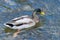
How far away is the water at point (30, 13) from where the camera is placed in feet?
30.8

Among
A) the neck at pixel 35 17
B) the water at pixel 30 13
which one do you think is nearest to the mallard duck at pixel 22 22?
the neck at pixel 35 17

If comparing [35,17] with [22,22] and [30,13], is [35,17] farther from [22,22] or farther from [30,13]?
[22,22]

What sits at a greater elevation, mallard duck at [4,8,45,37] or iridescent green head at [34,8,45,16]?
iridescent green head at [34,8,45,16]

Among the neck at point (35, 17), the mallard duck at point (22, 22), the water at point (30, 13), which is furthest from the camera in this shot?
the neck at point (35, 17)

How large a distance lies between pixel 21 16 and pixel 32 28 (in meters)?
0.50

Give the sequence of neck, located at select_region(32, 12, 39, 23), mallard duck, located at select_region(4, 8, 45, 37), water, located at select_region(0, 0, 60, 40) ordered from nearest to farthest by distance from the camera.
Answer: water, located at select_region(0, 0, 60, 40) → mallard duck, located at select_region(4, 8, 45, 37) → neck, located at select_region(32, 12, 39, 23)

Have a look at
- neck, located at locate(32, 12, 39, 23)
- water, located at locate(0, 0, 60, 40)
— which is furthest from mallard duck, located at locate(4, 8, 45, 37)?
water, located at locate(0, 0, 60, 40)

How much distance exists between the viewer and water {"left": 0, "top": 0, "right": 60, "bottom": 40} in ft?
30.8

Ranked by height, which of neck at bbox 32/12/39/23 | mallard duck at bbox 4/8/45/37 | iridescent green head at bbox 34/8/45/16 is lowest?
mallard duck at bbox 4/8/45/37

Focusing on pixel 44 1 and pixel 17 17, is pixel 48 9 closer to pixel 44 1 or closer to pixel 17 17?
pixel 44 1

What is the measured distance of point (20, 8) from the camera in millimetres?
10992

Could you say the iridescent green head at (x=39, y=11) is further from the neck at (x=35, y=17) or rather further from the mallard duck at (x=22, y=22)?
the neck at (x=35, y=17)

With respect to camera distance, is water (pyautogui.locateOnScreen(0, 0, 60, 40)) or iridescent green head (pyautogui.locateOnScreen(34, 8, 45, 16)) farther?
iridescent green head (pyautogui.locateOnScreen(34, 8, 45, 16))

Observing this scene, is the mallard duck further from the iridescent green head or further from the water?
the water
